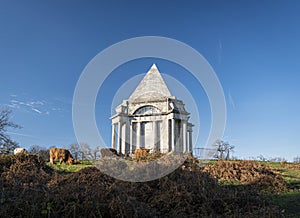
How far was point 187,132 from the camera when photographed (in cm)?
2978

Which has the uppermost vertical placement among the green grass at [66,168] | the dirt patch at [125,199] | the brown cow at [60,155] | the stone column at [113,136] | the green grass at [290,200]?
the stone column at [113,136]

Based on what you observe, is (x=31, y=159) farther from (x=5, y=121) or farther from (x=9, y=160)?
(x=5, y=121)

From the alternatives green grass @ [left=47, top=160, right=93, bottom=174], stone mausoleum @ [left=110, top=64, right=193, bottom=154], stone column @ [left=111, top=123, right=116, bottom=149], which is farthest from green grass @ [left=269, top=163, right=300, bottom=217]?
stone column @ [left=111, top=123, right=116, bottom=149]

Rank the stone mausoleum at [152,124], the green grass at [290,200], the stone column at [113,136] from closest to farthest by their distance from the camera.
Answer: the green grass at [290,200] → the stone mausoleum at [152,124] → the stone column at [113,136]

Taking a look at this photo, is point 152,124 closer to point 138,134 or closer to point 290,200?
point 138,134

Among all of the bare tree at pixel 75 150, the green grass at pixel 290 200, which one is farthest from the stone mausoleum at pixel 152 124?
the green grass at pixel 290 200

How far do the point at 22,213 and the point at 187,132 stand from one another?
25696 millimetres

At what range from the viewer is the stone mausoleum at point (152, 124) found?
27.8 m

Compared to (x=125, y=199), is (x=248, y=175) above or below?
above

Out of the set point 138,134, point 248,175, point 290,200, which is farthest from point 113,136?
point 290,200

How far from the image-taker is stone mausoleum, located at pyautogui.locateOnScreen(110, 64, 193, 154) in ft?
91.2

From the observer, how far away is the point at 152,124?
28578 millimetres

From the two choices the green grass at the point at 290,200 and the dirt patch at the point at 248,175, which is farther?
the dirt patch at the point at 248,175

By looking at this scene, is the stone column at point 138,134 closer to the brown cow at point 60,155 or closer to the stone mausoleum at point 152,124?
the stone mausoleum at point 152,124
